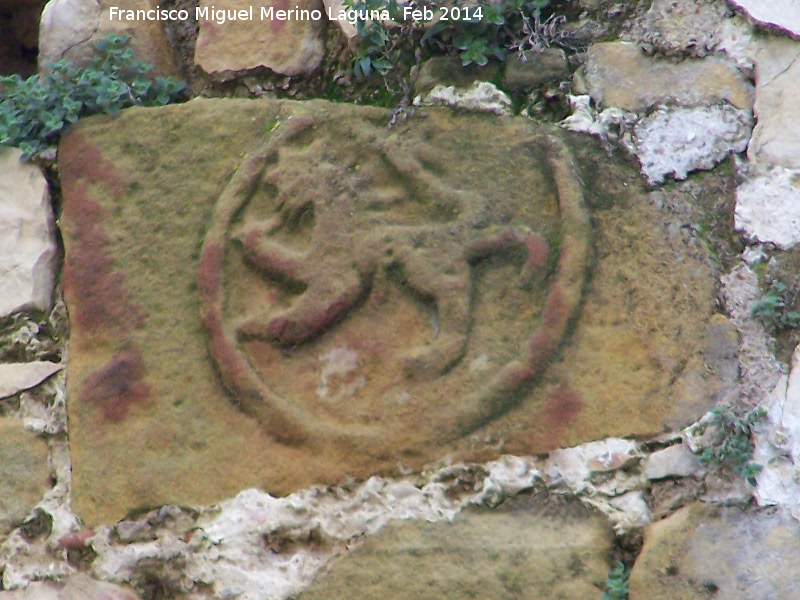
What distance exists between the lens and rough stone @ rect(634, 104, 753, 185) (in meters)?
1.64

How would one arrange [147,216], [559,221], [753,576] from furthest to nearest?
[147,216] < [559,221] < [753,576]

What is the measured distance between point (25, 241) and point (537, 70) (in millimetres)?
1065

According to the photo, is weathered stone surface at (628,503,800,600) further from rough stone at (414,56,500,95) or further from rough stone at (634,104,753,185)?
rough stone at (414,56,500,95)

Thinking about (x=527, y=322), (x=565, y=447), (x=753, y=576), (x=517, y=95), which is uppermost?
(x=517, y=95)

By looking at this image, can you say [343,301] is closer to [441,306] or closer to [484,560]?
[441,306]

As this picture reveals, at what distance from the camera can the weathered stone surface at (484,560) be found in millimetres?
1470

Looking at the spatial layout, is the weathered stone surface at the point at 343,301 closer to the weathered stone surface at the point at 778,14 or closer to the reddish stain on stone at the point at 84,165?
the reddish stain on stone at the point at 84,165

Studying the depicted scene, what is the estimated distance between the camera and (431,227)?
1.65 metres

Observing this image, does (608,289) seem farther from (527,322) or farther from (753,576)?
(753,576)

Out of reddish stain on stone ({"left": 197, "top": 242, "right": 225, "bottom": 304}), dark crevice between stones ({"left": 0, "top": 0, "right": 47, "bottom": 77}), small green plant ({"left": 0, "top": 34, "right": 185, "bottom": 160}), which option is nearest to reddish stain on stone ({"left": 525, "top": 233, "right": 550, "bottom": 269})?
reddish stain on stone ({"left": 197, "top": 242, "right": 225, "bottom": 304})

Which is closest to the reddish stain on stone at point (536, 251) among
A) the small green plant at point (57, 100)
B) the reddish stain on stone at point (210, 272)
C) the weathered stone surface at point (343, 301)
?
the weathered stone surface at point (343, 301)

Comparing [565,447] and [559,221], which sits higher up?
[559,221]

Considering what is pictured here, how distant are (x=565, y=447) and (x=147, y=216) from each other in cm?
89

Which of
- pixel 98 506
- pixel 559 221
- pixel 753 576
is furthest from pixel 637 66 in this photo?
pixel 98 506
